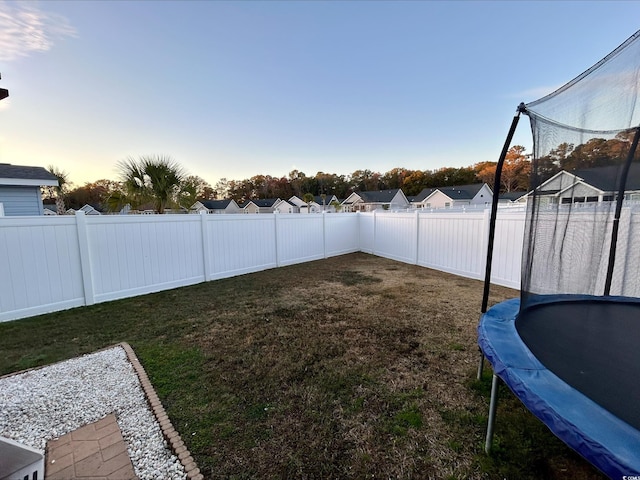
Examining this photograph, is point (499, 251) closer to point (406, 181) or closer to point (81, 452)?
point (81, 452)

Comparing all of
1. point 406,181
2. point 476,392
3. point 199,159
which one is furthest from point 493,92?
point 406,181

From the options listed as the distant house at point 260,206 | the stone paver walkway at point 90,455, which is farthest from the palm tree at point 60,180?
the distant house at point 260,206

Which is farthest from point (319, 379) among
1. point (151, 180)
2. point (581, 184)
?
point (151, 180)

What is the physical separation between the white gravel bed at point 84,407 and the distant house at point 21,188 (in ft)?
25.0

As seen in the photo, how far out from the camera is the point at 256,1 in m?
5.79

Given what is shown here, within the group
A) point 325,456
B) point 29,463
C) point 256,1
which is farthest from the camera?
point 256,1

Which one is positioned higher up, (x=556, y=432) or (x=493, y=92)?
(x=493, y=92)

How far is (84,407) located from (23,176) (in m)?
8.68

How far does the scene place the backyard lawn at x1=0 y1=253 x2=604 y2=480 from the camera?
4.75ft

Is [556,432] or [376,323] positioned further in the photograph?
[376,323]

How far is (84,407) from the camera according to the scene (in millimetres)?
1904

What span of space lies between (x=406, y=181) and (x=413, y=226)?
1385 inches

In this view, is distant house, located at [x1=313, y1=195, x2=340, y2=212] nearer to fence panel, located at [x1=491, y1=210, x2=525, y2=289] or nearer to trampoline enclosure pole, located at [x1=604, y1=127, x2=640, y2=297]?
fence panel, located at [x1=491, y1=210, x2=525, y2=289]

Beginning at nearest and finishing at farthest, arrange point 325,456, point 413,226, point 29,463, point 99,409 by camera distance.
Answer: point 29,463 < point 325,456 < point 99,409 < point 413,226
